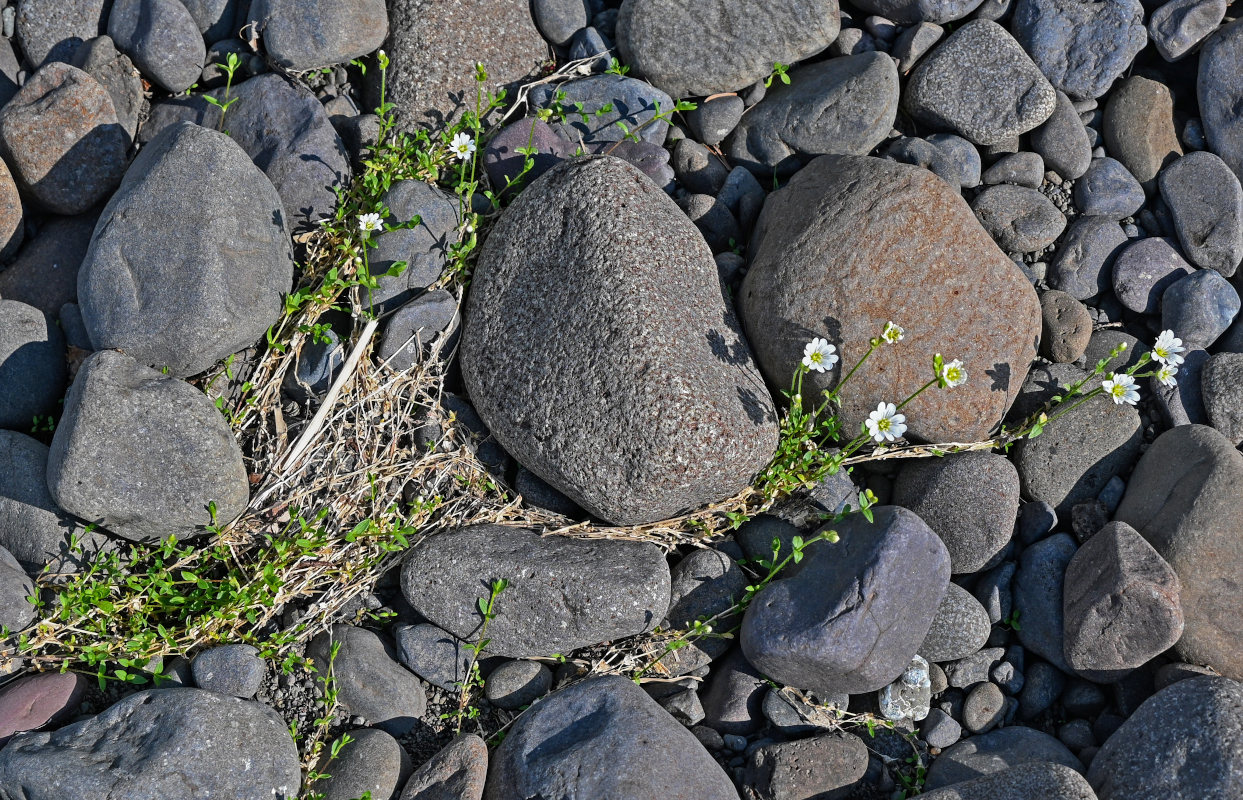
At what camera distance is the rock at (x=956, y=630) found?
3588 mm

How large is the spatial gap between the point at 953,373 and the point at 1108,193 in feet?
4.97

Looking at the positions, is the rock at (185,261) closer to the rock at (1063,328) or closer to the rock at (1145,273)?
the rock at (1063,328)

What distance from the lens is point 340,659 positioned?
11.3 ft

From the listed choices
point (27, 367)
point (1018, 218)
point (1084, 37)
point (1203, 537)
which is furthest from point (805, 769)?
point (1084, 37)

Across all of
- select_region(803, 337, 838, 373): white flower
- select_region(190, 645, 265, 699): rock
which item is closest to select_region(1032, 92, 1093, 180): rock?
select_region(803, 337, 838, 373): white flower

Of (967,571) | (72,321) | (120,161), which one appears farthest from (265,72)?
(967,571)

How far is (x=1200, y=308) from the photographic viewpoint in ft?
13.1

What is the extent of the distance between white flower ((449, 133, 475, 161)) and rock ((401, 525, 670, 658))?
5.03ft

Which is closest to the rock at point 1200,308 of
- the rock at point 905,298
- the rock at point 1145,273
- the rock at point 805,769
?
the rock at point 1145,273

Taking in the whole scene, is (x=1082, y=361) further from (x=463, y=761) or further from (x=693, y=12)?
(x=463, y=761)

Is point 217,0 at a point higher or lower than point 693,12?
higher

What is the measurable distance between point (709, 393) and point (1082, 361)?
176 centimetres

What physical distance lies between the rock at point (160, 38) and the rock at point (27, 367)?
117 cm

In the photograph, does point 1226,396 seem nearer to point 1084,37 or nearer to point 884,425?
point 884,425
